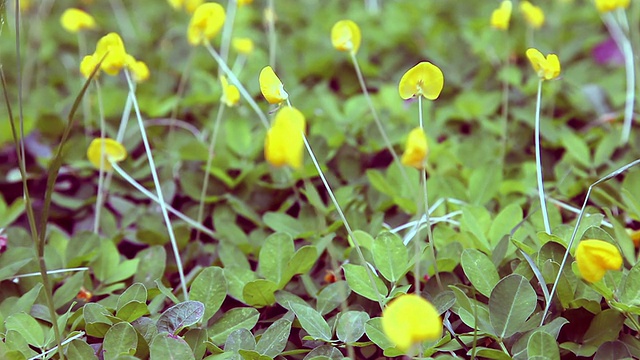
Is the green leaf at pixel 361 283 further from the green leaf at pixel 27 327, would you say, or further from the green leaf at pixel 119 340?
the green leaf at pixel 27 327

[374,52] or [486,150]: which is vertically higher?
[374,52]

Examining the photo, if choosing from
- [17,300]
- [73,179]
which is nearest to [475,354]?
[17,300]

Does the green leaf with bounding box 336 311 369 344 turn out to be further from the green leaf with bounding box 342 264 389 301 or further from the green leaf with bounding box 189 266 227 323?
the green leaf with bounding box 189 266 227 323

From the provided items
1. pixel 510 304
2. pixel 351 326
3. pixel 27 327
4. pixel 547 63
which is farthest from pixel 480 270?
pixel 27 327

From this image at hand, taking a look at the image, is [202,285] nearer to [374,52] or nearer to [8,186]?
[8,186]

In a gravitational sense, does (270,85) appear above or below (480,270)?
above

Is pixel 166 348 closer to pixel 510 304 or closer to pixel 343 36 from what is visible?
pixel 510 304

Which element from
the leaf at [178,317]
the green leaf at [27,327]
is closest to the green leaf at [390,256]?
the leaf at [178,317]
